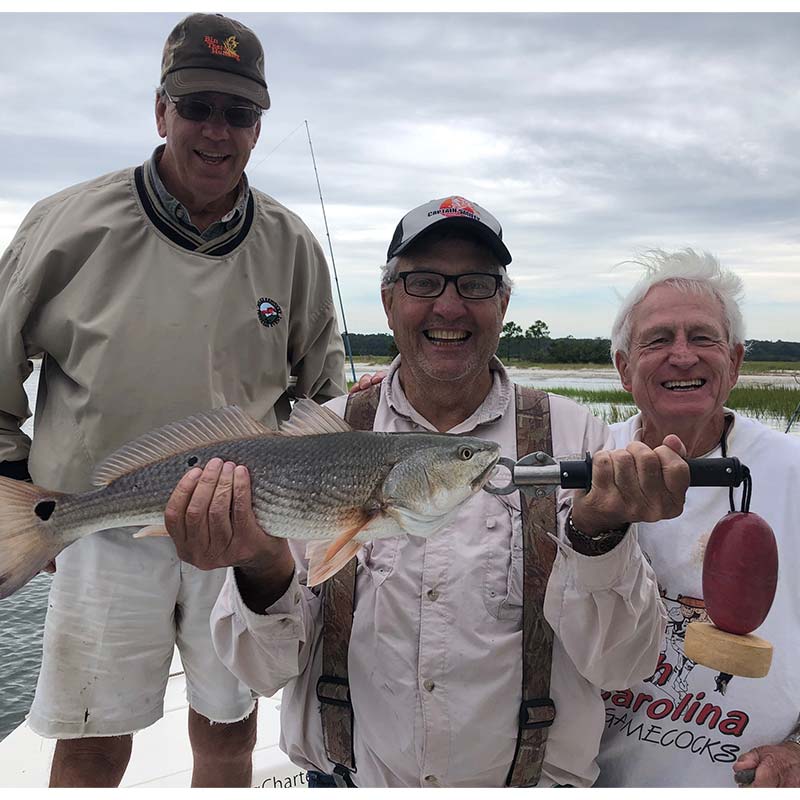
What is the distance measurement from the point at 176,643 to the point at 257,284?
2125 mm

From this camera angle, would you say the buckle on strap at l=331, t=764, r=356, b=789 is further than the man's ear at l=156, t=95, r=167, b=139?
No

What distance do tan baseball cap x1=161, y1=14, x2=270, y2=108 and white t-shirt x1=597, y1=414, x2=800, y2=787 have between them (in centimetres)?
306

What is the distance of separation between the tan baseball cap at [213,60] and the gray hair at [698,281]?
2264 millimetres

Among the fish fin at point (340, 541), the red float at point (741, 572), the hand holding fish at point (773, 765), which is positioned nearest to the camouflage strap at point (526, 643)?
the fish fin at point (340, 541)

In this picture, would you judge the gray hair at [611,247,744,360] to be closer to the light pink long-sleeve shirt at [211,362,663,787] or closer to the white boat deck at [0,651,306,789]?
the light pink long-sleeve shirt at [211,362,663,787]

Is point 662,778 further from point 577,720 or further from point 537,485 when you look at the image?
point 537,485

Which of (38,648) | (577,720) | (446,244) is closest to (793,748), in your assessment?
(577,720)

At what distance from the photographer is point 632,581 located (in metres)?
2.57

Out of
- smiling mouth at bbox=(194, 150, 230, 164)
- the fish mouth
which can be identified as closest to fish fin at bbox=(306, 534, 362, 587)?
the fish mouth

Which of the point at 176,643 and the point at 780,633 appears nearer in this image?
the point at 780,633

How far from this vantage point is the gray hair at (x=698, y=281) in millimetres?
3479

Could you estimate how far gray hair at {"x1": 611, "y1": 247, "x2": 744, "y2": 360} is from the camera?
3.48 meters

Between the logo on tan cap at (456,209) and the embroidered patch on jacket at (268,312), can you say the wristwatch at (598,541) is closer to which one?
the logo on tan cap at (456,209)

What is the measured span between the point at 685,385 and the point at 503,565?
124cm
